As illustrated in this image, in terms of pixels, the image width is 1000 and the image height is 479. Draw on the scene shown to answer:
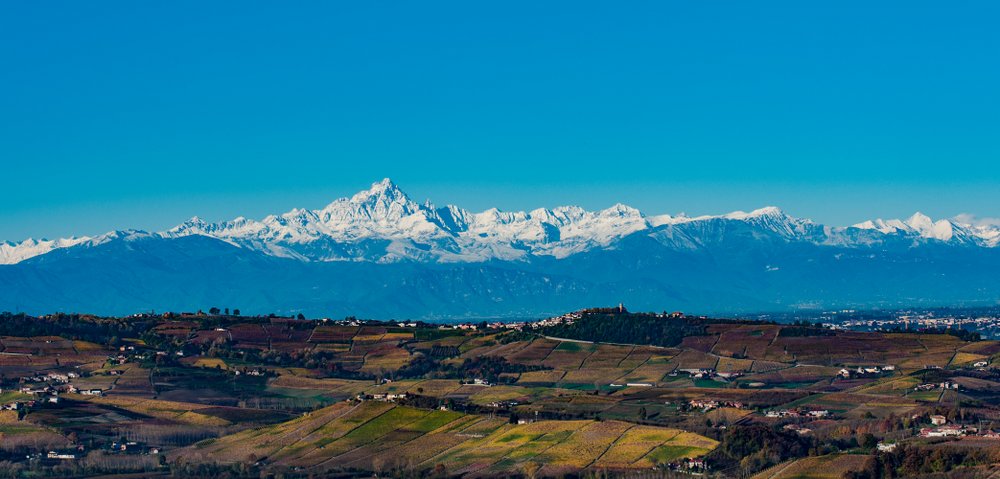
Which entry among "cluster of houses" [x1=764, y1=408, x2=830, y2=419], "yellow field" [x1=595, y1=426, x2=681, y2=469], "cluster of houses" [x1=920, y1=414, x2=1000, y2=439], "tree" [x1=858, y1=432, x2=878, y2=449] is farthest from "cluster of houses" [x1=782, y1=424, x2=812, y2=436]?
"yellow field" [x1=595, y1=426, x2=681, y2=469]

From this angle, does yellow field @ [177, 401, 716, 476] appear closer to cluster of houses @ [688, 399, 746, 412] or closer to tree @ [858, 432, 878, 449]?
tree @ [858, 432, 878, 449]

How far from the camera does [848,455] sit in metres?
147

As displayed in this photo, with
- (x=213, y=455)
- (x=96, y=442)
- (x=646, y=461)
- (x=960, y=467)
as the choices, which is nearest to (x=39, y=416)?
(x=96, y=442)

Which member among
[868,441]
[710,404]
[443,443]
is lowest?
[868,441]

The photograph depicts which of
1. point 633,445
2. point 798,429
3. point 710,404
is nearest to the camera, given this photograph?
point 633,445

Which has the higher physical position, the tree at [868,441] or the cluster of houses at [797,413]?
the cluster of houses at [797,413]

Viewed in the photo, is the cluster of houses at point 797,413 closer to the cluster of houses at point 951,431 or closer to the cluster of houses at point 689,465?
the cluster of houses at point 951,431

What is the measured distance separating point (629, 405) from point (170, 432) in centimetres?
5345

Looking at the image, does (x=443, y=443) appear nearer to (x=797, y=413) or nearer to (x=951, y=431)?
(x=797, y=413)

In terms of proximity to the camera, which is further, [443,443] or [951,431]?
[443,443]

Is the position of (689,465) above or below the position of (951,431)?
below

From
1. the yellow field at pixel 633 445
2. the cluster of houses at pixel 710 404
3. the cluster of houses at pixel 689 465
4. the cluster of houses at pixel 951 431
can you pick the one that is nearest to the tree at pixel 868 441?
the cluster of houses at pixel 951 431

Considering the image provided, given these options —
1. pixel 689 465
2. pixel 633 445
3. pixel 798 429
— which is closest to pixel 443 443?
pixel 633 445

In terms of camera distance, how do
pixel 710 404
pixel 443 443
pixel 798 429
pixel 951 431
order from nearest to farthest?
pixel 951 431
pixel 798 429
pixel 443 443
pixel 710 404
